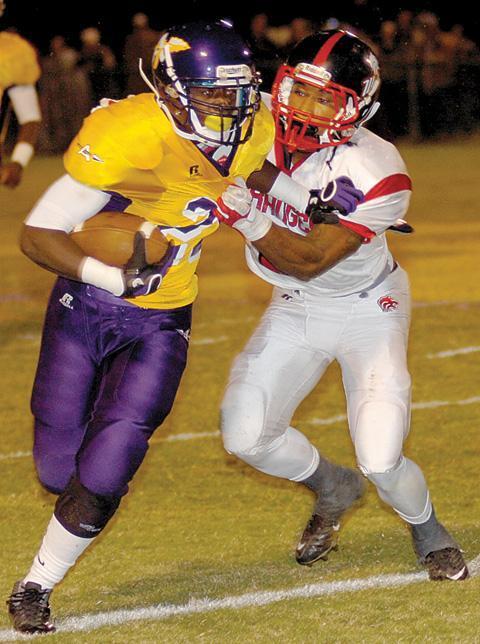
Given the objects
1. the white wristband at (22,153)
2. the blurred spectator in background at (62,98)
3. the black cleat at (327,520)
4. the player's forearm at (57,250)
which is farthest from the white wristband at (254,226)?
the blurred spectator in background at (62,98)

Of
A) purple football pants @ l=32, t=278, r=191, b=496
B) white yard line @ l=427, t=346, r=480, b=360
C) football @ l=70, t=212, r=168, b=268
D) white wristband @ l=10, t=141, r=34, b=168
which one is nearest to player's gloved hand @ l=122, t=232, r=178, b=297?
football @ l=70, t=212, r=168, b=268

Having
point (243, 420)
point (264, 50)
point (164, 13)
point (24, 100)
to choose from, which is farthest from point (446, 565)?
point (164, 13)

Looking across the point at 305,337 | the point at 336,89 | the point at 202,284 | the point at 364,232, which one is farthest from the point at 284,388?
the point at 202,284

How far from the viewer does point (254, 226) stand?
13.1ft

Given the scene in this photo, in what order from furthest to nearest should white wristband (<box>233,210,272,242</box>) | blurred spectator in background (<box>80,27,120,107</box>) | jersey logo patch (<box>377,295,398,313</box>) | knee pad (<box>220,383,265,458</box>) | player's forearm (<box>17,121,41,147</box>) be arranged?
blurred spectator in background (<box>80,27,120,107</box>) < player's forearm (<box>17,121,41,147</box>) < jersey logo patch (<box>377,295,398,313</box>) < knee pad (<box>220,383,265,458</box>) < white wristband (<box>233,210,272,242</box>)

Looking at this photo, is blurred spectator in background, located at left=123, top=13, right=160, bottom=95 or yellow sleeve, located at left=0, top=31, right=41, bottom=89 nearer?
yellow sleeve, located at left=0, top=31, right=41, bottom=89

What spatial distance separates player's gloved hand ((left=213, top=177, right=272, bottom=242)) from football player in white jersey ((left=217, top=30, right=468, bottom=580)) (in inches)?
0.4

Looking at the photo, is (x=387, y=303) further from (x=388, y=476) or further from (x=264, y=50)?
(x=264, y=50)

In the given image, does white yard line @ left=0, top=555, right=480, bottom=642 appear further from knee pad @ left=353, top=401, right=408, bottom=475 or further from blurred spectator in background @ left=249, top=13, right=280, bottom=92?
blurred spectator in background @ left=249, top=13, right=280, bottom=92

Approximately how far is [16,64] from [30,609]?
181 inches

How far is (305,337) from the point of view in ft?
14.4

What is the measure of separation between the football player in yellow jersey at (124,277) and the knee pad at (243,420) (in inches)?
11.2

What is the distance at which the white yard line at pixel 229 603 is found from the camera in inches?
151

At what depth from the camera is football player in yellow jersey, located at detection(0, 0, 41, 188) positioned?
25.0 ft
